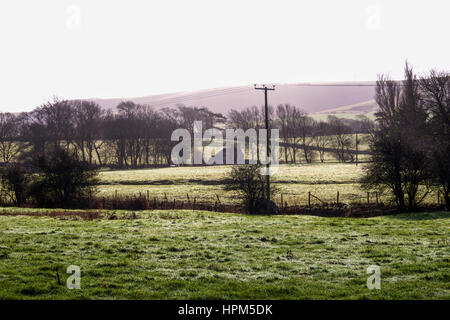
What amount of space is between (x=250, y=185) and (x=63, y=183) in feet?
67.7

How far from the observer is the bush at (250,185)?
37.3 meters

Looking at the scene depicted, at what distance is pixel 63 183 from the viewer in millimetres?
42781

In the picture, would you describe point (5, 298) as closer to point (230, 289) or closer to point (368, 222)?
point (230, 289)

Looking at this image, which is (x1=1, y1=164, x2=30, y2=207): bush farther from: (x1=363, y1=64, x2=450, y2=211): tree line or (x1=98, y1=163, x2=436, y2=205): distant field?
(x1=363, y1=64, x2=450, y2=211): tree line

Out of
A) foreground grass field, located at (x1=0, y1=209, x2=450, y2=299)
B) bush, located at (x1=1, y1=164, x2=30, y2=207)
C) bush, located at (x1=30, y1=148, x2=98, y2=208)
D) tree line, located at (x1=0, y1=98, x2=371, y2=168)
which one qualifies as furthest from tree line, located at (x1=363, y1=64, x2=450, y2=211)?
tree line, located at (x1=0, y1=98, x2=371, y2=168)

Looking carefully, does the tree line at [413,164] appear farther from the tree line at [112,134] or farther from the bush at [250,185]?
the tree line at [112,134]

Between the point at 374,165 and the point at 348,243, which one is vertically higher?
the point at 374,165

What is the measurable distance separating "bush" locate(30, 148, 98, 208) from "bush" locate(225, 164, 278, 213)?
15930 mm

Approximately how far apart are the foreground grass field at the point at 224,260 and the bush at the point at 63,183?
1667cm

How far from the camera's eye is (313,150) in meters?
121

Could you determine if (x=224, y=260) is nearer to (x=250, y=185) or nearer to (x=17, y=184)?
(x=250, y=185)

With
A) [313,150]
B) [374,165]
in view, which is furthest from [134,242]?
[313,150]

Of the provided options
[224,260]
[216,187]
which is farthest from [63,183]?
[224,260]
